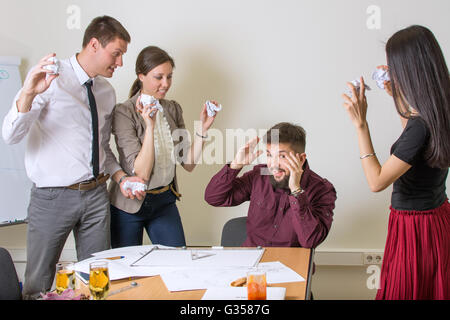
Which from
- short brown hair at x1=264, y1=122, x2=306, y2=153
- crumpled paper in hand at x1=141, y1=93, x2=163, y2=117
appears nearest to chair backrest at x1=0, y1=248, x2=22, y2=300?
crumpled paper in hand at x1=141, y1=93, x2=163, y2=117

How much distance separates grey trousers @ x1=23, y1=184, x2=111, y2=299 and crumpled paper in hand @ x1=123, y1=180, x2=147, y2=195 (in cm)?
15

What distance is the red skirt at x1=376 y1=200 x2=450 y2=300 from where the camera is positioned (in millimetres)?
1723

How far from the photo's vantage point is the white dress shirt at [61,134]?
2229 mm

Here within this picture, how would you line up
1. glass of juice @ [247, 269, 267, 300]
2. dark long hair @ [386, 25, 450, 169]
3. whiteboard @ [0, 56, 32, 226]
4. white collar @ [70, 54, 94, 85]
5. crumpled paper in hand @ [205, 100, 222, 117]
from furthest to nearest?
whiteboard @ [0, 56, 32, 226], crumpled paper in hand @ [205, 100, 222, 117], white collar @ [70, 54, 94, 85], dark long hair @ [386, 25, 450, 169], glass of juice @ [247, 269, 267, 300]

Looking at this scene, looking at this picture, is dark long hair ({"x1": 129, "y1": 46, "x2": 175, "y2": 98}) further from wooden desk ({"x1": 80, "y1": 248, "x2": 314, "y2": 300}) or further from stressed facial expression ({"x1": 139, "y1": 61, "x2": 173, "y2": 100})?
wooden desk ({"x1": 80, "y1": 248, "x2": 314, "y2": 300})

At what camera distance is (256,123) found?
3113 mm

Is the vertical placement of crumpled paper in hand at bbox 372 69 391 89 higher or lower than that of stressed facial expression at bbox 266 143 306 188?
higher

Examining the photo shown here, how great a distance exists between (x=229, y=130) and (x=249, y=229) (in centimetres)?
100

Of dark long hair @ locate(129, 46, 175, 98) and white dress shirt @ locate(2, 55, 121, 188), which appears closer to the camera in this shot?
white dress shirt @ locate(2, 55, 121, 188)

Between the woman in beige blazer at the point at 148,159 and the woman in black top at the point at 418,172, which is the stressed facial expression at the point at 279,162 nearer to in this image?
the woman in black top at the point at 418,172

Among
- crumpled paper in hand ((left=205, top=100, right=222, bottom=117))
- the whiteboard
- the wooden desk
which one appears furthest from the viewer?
the whiteboard

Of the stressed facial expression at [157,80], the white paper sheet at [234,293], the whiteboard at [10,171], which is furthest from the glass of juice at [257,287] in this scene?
the whiteboard at [10,171]

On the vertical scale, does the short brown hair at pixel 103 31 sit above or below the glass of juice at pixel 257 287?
above

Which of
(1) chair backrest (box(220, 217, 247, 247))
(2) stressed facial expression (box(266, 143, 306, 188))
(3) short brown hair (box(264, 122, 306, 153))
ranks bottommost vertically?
(1) chair backrest (box(220, 217, 247, 247))
